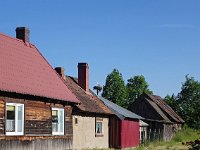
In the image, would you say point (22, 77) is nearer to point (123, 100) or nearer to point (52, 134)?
point (52, 134)

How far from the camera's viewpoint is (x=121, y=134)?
1668 inches

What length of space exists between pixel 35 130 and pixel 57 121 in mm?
2944

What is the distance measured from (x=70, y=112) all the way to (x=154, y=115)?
34662 millimetres

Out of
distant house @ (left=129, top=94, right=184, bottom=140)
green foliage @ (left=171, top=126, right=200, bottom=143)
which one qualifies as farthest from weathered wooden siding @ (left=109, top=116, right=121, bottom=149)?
green foliage @ (left=171, top=126, right=200, bottom=143)

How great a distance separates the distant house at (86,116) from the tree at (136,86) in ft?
230

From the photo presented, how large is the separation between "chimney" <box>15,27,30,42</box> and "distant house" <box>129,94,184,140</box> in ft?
96.1

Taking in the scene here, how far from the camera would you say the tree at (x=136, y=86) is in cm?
11194

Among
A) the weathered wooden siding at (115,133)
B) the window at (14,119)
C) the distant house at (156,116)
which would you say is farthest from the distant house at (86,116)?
the distant house at (156,116)

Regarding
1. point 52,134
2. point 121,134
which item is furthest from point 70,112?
point 121,134

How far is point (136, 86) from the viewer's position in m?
114

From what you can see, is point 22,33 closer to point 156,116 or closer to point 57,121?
point 57,121

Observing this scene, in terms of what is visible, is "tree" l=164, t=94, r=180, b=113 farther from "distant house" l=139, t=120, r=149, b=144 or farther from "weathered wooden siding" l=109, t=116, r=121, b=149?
"weathered wooden siding" l=109, t=116, r=121, b=149

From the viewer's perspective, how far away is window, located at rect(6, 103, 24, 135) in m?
24.2

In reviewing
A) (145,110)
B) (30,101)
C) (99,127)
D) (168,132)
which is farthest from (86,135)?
(168,132)
